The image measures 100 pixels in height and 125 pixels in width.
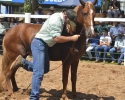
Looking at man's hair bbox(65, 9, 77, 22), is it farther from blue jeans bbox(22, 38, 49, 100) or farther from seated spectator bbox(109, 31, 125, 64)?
seated spectator bbox(109, 31, 125, 64)

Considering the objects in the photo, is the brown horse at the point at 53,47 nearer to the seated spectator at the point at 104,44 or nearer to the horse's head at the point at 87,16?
the horse's head at the point at 87,16

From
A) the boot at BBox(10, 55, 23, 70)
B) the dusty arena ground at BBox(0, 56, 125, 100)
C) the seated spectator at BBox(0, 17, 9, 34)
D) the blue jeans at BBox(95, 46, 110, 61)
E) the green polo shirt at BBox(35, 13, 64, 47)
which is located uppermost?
the green polo shirt at BBox(35, 13, 64, 47)

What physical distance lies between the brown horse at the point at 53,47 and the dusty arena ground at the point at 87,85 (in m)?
0.35

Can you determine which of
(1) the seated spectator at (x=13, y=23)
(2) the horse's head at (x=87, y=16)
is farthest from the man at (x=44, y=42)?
(1) the seated spectator at (x=13, y=23)

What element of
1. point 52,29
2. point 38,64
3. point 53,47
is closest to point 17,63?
point 53,47

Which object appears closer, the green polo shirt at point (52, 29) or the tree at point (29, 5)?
the green polo shirt at point (52, 29)

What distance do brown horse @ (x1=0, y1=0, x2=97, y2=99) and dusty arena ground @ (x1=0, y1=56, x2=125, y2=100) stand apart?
0.35 meters

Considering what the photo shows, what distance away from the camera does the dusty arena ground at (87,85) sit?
654 centimetres

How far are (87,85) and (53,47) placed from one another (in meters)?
1.95

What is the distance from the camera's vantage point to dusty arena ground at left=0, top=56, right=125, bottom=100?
654 cm

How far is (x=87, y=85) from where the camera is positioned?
24.4ft

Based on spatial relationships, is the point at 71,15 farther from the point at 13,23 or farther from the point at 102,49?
the point at 13,23

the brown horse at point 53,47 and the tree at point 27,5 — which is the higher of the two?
the tree at point 27,5

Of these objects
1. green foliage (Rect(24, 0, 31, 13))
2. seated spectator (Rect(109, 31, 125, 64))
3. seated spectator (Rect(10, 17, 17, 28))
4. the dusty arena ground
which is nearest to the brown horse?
the dusty arena ground
